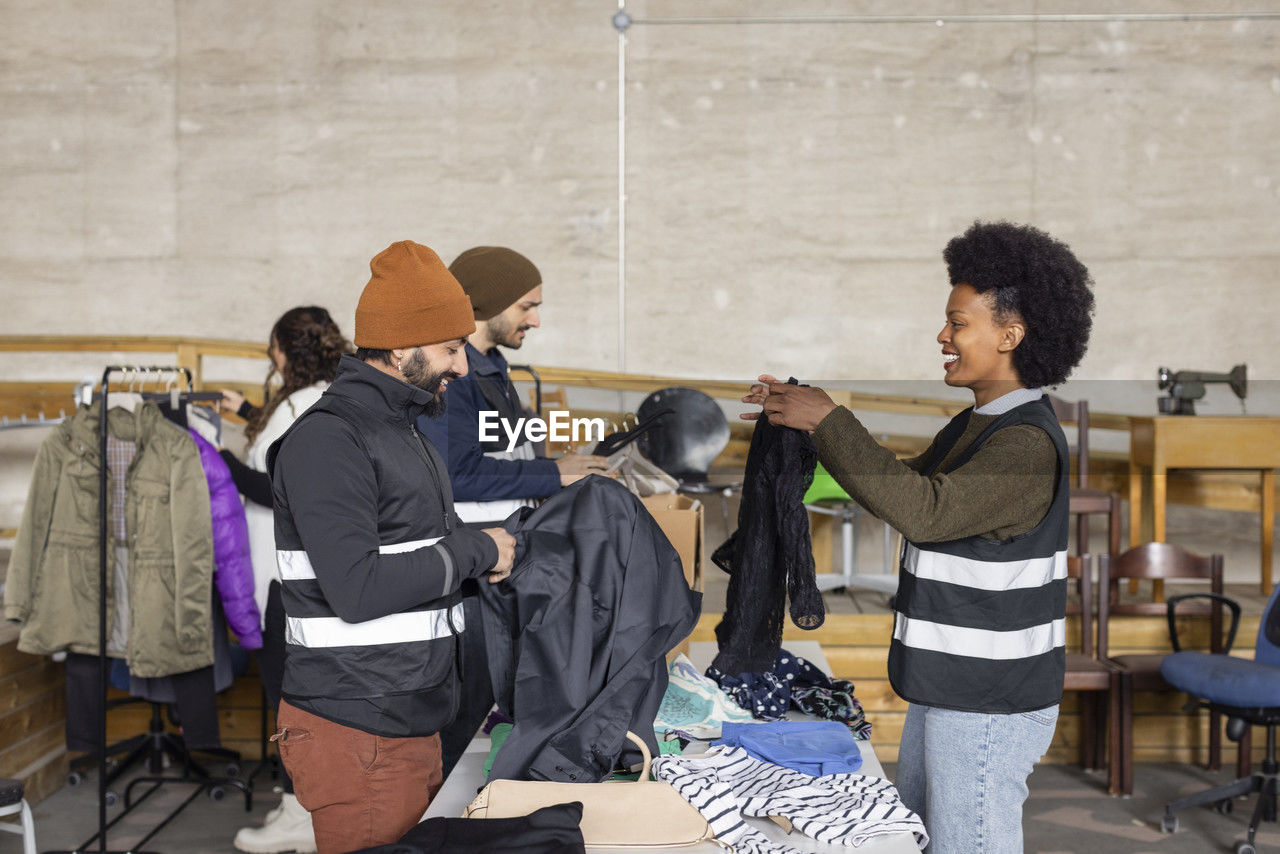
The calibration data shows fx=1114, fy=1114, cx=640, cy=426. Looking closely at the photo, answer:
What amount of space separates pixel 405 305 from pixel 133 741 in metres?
3.04

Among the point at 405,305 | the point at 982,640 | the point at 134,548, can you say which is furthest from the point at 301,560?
the point at 134,548

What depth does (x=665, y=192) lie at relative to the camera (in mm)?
6395

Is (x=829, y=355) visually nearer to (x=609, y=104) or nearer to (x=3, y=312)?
(x=609, y=104)

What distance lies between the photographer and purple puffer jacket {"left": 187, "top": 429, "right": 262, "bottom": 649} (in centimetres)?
366

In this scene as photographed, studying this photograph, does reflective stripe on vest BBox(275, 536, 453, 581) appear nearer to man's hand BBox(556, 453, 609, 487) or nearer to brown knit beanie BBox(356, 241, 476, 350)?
brown knit beanie BBox(356, 241, 476, 350)

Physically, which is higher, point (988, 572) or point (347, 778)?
point (988, 572)

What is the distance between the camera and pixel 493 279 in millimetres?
2691

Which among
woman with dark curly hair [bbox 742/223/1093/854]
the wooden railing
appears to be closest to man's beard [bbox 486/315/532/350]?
the wooden railing

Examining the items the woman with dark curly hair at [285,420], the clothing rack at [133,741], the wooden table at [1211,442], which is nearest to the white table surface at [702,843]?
the woman with dark curly hair at [285,420]

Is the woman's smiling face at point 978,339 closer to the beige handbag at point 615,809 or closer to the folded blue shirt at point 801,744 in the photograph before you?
the folded blue shirt at point 801,744

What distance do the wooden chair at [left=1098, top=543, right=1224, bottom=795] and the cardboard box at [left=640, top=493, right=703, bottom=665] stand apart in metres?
2.18

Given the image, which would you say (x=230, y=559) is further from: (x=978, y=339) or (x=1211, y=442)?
(x=1211, y=442)

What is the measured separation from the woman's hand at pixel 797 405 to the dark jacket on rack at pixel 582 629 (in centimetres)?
32

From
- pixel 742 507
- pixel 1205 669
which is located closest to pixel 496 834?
pixel 742 507
